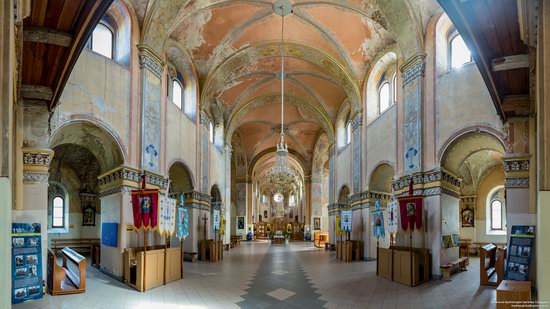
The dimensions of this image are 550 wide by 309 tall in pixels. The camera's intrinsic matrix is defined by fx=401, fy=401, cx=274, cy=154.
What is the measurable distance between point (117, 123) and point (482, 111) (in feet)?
34.4

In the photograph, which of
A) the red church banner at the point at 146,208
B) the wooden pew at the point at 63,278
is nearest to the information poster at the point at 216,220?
the red church banner at the point at 146,208

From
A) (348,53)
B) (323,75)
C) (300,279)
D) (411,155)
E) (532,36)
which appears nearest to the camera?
(532,36)

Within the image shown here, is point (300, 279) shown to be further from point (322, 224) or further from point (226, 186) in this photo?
point (322, 224)

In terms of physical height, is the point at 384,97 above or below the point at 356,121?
above

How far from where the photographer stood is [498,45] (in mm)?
7199

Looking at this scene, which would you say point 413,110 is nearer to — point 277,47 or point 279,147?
point 279,147

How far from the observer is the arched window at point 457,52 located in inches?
487

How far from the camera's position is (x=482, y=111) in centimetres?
1124

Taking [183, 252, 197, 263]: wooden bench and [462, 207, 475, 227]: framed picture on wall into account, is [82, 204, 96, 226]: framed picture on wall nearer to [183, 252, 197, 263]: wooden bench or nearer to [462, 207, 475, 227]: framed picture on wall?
[183, 252, 197, 263]: wooden bench

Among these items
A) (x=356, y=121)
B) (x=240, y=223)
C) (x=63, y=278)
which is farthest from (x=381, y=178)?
(x=240, y=223)

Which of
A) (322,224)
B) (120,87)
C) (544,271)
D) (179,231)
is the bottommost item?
(322,224)

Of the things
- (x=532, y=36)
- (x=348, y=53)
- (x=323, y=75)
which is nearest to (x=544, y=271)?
(x=532, y=36)

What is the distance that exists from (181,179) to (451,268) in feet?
37.5

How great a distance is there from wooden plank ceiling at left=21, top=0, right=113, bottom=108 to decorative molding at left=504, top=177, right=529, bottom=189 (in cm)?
989
